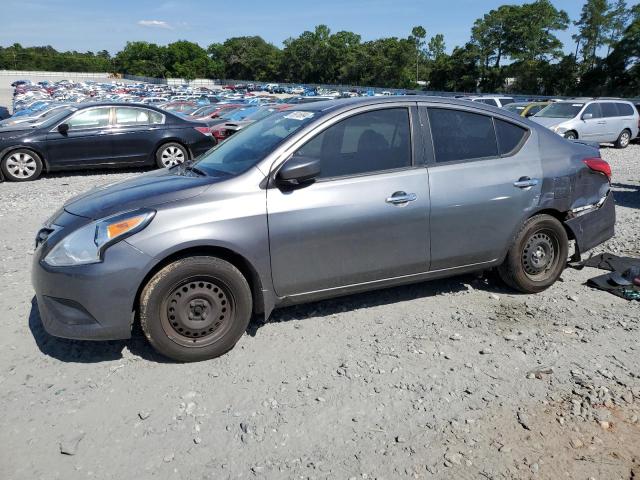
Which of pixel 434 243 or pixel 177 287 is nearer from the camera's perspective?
pixel 177 287

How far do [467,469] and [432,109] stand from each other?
2.74m

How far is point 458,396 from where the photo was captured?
325 cm

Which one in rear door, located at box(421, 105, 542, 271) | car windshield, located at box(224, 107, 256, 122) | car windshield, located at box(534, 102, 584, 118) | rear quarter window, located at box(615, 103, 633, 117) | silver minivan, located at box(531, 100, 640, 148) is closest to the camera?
rear door, located at box(421, 105, 542, 271)

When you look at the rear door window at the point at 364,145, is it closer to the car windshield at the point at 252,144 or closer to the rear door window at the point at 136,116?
the car windshield at the point at 252,144

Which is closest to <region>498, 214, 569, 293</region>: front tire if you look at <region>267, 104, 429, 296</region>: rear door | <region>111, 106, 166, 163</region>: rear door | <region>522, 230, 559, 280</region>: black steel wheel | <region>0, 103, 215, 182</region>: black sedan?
<region>522, 230, 559, 280</region>: black steel wheel

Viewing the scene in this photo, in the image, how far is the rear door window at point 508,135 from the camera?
450 centimetres

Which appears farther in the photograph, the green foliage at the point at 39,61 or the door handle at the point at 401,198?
the green foliage at the point at 39,61

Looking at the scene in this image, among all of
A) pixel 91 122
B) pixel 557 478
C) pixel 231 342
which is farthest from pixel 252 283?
pixel 91 122

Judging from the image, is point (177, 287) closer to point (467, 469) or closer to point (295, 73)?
point (467, 469)

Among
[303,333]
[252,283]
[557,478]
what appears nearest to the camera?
[557,478]

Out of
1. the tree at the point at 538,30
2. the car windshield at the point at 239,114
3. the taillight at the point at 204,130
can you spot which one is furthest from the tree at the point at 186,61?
the taillight at the point at 204,130

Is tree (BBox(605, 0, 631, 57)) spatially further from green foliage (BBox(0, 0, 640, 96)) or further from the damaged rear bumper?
the damaged rear bumper

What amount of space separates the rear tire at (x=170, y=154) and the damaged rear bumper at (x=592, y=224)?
900cm

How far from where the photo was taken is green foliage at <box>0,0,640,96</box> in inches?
2530
